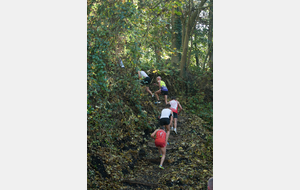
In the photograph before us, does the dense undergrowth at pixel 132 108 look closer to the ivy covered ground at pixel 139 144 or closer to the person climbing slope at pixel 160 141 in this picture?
the ivy covered ground at pixel 139 144

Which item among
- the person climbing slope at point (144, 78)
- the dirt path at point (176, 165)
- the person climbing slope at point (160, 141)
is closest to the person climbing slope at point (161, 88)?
the person climbing slope at point (144, 78)

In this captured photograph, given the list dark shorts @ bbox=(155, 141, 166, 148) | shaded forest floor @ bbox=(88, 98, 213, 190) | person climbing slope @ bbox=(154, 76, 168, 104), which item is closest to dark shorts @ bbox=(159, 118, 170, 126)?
shaded forest floor @ bbox=(88, 98, 213, 190)

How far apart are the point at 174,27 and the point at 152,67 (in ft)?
4.40

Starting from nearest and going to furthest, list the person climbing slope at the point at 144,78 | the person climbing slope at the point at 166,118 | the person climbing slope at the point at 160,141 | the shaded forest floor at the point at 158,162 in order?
1. the shaded forest floor at the point at 158,162
2. the person climbing slope at the point at 160,141
3. the person climbing slope at the point at 166,118
4. the person climbing slope at the point at 144,78

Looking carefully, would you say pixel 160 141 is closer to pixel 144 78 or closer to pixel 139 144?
pixel 139 144

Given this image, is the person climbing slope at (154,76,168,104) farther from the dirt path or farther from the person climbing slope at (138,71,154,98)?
the dirt path

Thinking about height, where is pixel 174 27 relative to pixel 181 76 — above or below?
above

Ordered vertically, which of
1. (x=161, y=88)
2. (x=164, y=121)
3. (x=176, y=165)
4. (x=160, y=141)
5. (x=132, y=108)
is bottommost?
(x=176, y=165)

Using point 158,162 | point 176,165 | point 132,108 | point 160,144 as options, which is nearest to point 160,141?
point 160,144
